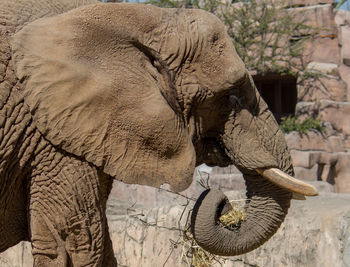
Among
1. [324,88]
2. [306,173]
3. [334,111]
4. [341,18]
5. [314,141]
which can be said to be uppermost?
[341,18]

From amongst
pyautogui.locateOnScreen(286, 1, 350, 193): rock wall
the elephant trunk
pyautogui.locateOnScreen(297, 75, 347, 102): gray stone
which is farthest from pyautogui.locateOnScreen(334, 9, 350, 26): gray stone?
the elephant trunk

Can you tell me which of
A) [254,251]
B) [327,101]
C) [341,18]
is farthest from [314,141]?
[254,251]

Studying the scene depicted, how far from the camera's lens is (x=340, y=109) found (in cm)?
1176

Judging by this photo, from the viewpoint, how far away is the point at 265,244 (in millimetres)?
3830

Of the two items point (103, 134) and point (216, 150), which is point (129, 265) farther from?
point (103, 134)

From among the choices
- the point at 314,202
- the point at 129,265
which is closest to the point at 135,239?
the point at 129,265

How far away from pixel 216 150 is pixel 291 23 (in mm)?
9715

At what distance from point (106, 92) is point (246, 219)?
101cm

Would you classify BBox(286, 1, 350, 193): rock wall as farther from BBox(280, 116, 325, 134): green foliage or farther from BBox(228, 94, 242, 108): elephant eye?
BBox(228, 94, 242, 108): elephant eye

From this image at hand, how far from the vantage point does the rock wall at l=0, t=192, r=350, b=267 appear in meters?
3.54

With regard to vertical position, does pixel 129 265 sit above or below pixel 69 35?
below

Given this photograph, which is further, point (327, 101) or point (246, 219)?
point (327, 101)

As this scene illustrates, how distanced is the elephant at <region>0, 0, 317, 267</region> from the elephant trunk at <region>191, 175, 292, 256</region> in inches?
1.2

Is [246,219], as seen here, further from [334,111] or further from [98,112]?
[334,111]
